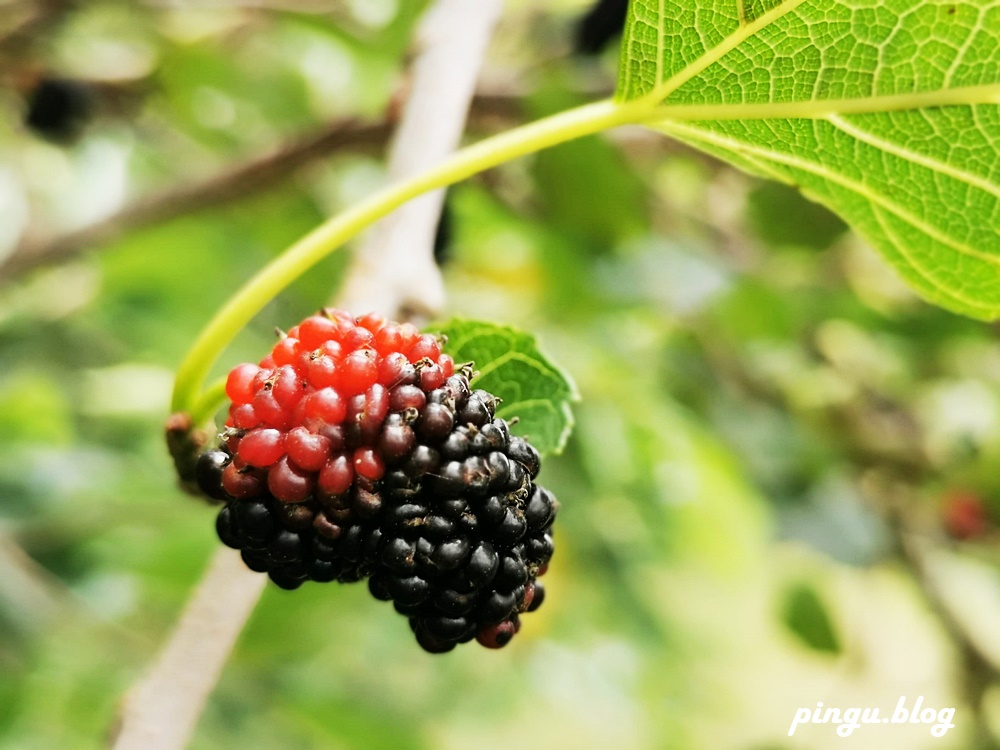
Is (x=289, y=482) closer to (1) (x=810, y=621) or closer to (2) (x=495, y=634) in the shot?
(2) (x=495, y=634)

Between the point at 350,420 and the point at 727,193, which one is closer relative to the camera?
the point at 350,420

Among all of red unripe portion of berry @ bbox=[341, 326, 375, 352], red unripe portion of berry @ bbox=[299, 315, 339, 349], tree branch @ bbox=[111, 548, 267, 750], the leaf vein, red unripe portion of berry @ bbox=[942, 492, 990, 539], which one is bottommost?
red unripe portion of berry @ bbox=[942, 492, 990, 539]

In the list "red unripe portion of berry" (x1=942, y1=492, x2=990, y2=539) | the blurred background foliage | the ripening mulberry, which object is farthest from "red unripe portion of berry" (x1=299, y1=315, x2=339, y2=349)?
"red unripe portion of berry" (x1=942, y1=492, x2=990, y2=539)

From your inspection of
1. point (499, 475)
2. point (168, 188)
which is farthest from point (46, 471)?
point (499, 475)

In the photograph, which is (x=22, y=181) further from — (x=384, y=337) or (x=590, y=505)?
(x=384, y=337)

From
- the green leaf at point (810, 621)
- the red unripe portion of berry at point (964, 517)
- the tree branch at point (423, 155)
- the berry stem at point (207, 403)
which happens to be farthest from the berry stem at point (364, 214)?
the red unripe portion of berry at point (964, 517)

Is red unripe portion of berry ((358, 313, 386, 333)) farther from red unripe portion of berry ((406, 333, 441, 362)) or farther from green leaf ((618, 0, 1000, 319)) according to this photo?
green leaf ((618, 0, 1000, 319))

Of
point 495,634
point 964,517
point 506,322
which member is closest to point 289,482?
point 495,634

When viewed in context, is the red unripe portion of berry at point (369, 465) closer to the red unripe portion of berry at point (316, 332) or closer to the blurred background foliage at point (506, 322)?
the red unripe portion of berry at point (316, 332)

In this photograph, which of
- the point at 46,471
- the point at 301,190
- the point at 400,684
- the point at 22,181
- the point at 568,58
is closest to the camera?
the point at 46,471
